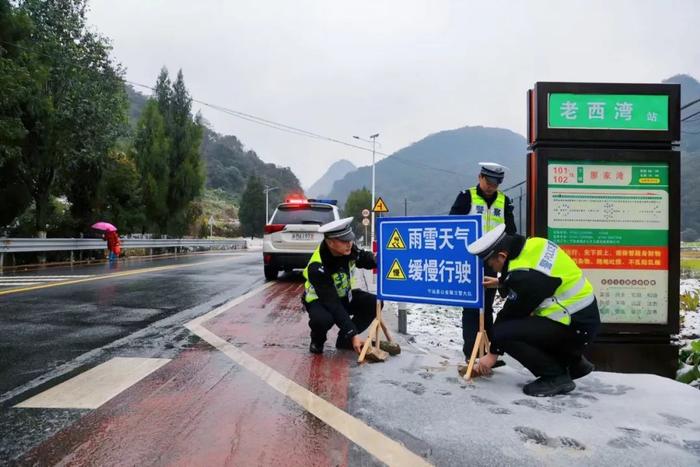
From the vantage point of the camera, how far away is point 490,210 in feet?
15.4

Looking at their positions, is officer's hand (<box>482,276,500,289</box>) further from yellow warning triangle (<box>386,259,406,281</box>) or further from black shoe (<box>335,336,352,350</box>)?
black shoe (<box>335,336,352,350</box>)

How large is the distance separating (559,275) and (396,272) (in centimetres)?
167

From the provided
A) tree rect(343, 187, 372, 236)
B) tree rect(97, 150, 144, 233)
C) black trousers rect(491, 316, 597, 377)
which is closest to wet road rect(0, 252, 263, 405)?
black trousers rect(491, 316, 597, 377)

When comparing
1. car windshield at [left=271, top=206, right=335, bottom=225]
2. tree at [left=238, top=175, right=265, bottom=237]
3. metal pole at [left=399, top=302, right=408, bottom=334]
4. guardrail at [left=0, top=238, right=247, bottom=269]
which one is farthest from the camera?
tree at [left=238, top=175, right=265, bottom=237]

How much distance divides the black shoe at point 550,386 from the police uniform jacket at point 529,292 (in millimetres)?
398

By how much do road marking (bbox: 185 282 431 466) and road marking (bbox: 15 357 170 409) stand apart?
0.70 m

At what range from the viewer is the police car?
1057 cm

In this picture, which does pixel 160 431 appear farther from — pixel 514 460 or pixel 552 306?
pixel 552 306

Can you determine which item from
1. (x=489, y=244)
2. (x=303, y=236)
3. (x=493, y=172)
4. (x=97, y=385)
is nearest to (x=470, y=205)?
(x=493, y=172)

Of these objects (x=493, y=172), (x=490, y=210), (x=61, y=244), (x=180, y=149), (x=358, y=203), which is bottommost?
(x=61, y=244)

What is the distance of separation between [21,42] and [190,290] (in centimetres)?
1190

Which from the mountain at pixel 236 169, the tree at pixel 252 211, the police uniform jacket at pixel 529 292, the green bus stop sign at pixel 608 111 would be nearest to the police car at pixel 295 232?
the green bus stop sign at pixel 608 111

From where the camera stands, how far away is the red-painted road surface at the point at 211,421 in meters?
2.56

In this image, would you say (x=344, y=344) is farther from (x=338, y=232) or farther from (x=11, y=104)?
(x=11, y=104)
